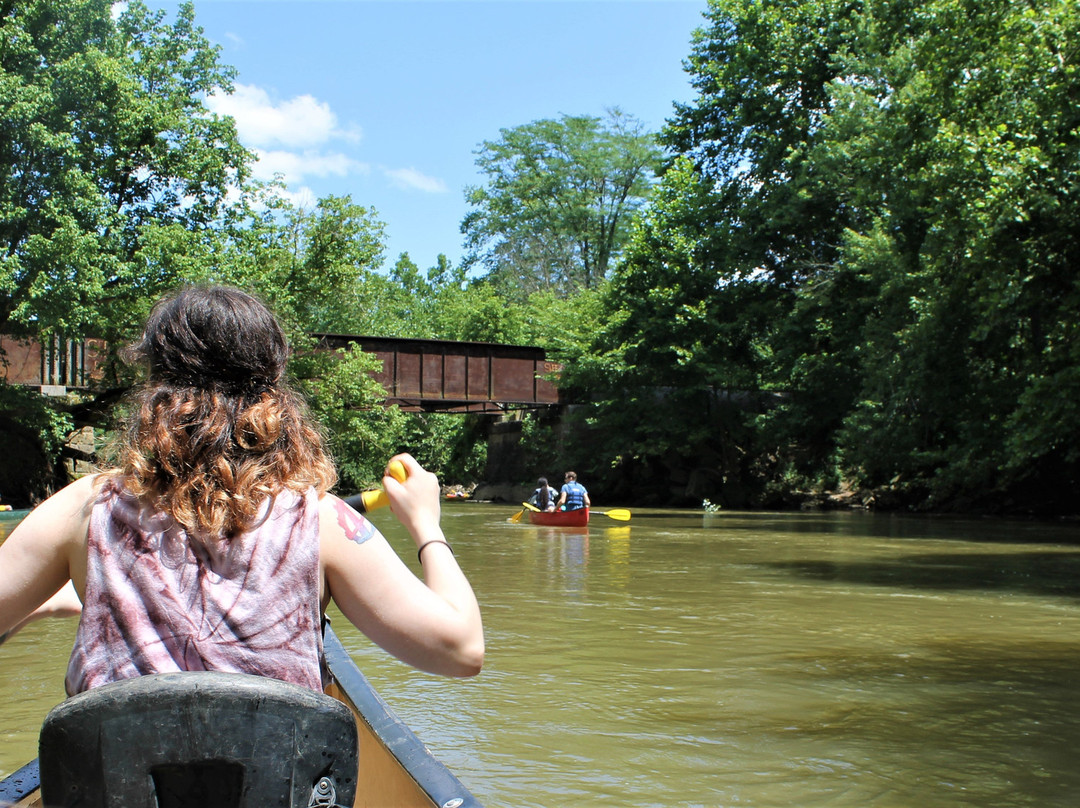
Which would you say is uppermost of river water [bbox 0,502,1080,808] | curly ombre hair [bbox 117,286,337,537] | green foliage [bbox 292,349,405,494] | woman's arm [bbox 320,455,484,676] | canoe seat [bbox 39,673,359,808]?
green foliage [bbox 292,349,405,494]

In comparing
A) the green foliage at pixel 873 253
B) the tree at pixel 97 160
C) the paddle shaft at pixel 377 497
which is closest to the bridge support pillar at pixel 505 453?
the green foliage at pixel 873 253

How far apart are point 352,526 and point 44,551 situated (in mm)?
502

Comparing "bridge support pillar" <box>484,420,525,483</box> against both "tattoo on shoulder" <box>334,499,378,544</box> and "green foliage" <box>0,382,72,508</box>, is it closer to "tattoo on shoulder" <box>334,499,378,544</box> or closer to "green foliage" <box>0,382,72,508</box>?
"green foliage" <box>0,382,72,508</box>

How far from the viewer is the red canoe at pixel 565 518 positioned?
846 inches

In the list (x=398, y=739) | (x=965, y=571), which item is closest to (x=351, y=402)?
(x=965, y=571)

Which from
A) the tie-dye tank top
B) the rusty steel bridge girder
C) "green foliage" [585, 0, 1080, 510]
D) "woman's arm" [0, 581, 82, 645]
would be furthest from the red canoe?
the tie-dye tank top

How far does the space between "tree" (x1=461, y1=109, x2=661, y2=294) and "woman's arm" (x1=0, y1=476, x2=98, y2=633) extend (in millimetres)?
49372

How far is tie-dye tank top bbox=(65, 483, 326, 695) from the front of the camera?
1.69m

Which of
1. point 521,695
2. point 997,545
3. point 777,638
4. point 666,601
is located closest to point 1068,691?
point 777,638

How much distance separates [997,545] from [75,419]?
22167 mm

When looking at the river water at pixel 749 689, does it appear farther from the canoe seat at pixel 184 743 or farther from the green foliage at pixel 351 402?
the green foliage at pixel 351 402

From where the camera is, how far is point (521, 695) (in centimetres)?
657

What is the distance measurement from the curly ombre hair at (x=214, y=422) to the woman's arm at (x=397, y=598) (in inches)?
4.9

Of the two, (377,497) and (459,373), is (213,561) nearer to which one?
(377,497)
